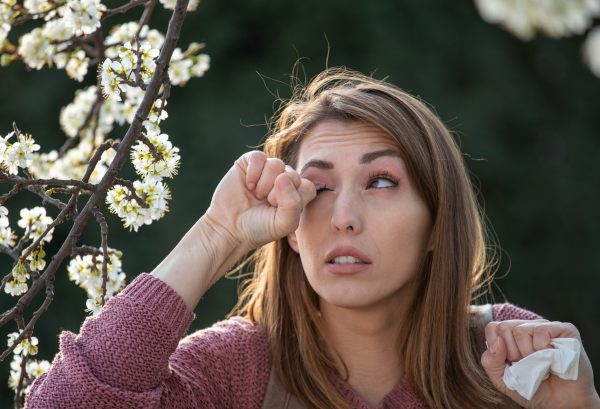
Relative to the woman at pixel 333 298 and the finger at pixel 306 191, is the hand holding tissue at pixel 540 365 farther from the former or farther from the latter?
the finger at pixel 306 191

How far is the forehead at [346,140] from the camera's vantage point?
2.12 meters

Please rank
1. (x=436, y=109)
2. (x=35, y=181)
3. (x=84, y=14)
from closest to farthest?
(x=35, y=181) → (x=84, y=14) → (x=436, y=109)

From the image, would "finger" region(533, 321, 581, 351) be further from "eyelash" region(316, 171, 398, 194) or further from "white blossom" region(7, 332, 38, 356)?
"white blossom" region(7, 332, 38, 356)

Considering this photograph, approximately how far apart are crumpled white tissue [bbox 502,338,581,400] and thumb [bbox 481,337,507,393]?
0.02 meters

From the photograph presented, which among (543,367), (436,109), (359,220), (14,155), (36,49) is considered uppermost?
Result: (36,49)

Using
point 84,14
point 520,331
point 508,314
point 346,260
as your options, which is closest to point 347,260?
point 346,260

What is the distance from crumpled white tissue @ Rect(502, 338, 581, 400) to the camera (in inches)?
73.9

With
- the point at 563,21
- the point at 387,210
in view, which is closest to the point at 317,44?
the point at 563,21

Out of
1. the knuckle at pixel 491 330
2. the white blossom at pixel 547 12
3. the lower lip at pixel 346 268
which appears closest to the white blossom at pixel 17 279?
the lower lip at pixel 346 268

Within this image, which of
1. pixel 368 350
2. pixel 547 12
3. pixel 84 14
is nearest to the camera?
pixel 84 14

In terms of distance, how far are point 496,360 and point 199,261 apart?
2.10 feet

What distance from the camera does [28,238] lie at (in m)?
1.80

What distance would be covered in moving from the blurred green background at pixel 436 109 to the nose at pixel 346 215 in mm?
3743

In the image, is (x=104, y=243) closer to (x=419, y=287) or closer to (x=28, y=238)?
(x=28, y=238)
